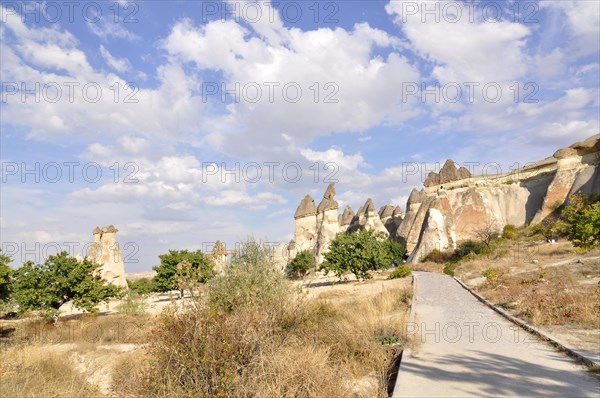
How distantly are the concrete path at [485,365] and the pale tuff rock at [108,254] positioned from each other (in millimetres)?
36052

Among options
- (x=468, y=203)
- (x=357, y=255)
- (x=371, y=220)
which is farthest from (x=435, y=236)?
(x=357, y=255)

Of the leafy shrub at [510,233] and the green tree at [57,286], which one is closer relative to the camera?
the green tree at [57,286]

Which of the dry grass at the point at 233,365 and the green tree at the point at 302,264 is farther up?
the dry grass at the point at 233,365

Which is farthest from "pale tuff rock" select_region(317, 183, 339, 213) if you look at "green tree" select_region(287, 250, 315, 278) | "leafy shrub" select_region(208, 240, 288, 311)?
"leafy shrub" select_region(208, 240, 288, 311)

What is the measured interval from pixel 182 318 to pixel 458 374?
4061mm

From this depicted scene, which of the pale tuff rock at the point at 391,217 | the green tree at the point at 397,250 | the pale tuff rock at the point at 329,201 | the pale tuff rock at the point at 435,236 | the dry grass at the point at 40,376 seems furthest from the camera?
the pale tuff rock at the point at 391,217

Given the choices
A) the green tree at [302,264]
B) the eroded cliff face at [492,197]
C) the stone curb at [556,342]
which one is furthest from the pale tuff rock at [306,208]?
the stone curb at [556,342]

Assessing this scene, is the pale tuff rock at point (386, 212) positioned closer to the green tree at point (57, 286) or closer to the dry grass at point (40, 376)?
the green tree at point (57, 286)

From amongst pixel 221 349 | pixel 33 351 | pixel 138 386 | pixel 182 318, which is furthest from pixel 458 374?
pixel 33 351

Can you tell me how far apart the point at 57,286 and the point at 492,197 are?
53.4 m

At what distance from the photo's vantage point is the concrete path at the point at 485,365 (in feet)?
16.7

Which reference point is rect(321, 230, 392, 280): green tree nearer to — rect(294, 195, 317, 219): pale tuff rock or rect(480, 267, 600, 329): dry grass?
rect(480, 267, 600, 329): dry grass

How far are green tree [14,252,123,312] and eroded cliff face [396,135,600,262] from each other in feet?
115

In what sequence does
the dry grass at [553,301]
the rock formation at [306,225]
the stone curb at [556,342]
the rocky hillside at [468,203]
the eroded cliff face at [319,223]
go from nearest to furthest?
the stone curb at [556,342] → the dry grass at [553,301] → the rocky hillside at [468,203] → the eroded cliff face at [319,223] → the rock formation at [306,225]
